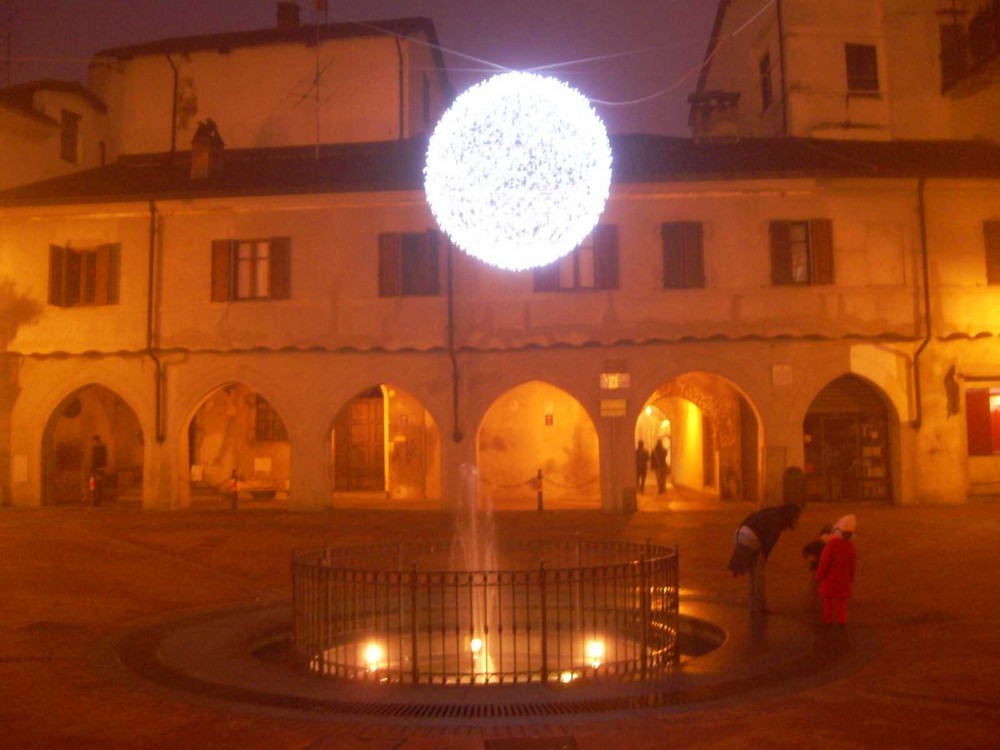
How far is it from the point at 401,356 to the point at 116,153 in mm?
13759

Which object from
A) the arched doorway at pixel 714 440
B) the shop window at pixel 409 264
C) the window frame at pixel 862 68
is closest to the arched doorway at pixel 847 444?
the arched doorway at pixel 714 440

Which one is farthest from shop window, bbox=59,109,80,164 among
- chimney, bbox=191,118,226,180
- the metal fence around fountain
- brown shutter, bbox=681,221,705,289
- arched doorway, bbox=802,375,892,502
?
the metal fence around fountain

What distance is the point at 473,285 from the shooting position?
23219mm

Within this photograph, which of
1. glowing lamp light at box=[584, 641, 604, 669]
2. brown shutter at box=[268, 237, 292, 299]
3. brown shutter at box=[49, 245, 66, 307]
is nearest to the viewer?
glowing lamp light at box=[584, 641, 604, 669]

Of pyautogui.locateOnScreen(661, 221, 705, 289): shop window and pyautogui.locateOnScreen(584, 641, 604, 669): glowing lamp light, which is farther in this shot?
pyautogui.locateOnScreen(661, 221, 705, 289): shop window

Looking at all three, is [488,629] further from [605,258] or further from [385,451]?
[385,451]

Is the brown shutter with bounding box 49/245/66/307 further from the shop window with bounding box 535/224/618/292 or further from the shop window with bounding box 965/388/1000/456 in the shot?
the shop window with bounding box 965/388/1000/456

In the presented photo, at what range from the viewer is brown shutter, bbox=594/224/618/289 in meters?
22.9

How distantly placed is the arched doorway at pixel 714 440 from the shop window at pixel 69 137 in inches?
722

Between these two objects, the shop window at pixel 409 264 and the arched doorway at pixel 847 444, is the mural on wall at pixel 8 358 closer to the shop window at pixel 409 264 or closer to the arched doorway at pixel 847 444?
the shop window at pixel 409 264

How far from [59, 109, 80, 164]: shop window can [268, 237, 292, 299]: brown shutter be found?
30.8 feet

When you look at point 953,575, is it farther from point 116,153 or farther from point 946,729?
point 116,153

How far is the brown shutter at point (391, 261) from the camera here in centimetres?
2341

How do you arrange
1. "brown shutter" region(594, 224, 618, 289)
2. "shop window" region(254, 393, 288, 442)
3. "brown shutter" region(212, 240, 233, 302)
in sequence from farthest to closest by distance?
"shop window" region(254, 393, 288, 442)
"brown shutter" region(212, 240, 233, 302)
"brown shutter" region(594, 224, 618, 289)
